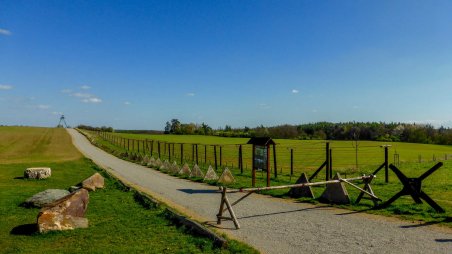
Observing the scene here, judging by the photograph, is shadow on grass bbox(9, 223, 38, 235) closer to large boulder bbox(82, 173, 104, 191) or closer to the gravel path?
the gravel path

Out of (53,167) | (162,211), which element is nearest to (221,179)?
(162,211)

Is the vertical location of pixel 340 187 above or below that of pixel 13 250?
above

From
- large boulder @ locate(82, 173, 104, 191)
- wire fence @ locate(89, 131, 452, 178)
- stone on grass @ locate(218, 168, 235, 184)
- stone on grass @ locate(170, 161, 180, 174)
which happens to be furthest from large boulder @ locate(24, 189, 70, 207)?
wire fence @ locate(89, 131, 452, 178)

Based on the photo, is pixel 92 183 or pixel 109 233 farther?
pixel 92 183

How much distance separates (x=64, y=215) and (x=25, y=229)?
1.50m

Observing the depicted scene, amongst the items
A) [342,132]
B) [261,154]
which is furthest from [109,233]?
[342,132]

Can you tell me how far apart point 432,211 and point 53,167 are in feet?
95.5

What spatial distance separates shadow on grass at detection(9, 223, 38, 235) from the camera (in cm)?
1220

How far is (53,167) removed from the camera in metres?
32.9

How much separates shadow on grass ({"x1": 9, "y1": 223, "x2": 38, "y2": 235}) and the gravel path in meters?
5.10

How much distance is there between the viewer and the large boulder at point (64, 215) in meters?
12.1

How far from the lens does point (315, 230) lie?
448 inches

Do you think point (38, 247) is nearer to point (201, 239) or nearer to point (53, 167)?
point (201, 239)

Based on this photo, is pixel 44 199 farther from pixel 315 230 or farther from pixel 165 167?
pixel 165 167
